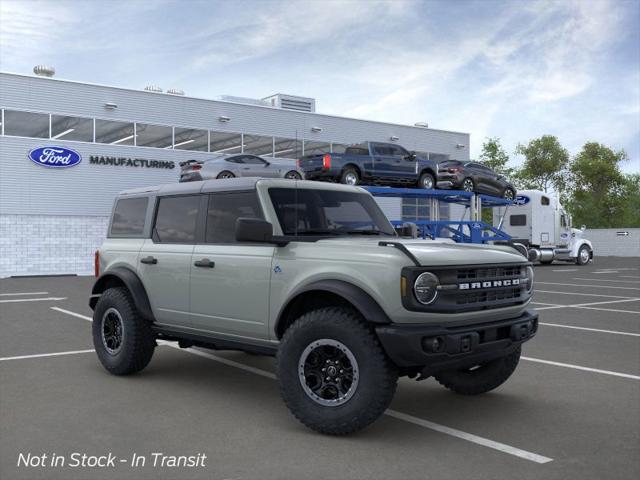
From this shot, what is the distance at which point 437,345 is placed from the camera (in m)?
4.59

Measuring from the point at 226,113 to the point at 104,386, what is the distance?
26.3 m

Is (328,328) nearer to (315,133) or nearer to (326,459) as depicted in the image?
(326,459)

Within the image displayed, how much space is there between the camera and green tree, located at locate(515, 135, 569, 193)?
2948 inches

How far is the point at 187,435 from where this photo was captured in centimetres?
479

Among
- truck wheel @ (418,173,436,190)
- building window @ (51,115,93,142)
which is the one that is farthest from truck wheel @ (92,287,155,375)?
building window @ (51,115,93,142)

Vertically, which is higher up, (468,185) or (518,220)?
(468,185)

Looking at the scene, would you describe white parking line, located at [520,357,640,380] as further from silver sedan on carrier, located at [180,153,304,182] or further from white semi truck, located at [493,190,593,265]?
white semi truck, located at [493,190,593,265]

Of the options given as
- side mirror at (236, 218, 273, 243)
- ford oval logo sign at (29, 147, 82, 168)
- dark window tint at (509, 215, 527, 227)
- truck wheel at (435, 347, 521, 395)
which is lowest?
truck wheel at (435, 347, 521, 395)

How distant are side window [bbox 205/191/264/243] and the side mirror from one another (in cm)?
57

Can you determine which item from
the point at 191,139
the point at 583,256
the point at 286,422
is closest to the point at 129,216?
the point at 286,422

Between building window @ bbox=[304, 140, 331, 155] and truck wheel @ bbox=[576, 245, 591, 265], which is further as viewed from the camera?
building window @ bbox=[304, 140, 331, 155]

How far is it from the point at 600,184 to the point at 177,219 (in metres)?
76.4

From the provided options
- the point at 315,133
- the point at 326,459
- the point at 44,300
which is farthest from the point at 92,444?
the point at 315,133

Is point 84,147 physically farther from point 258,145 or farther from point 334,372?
point 334,372
